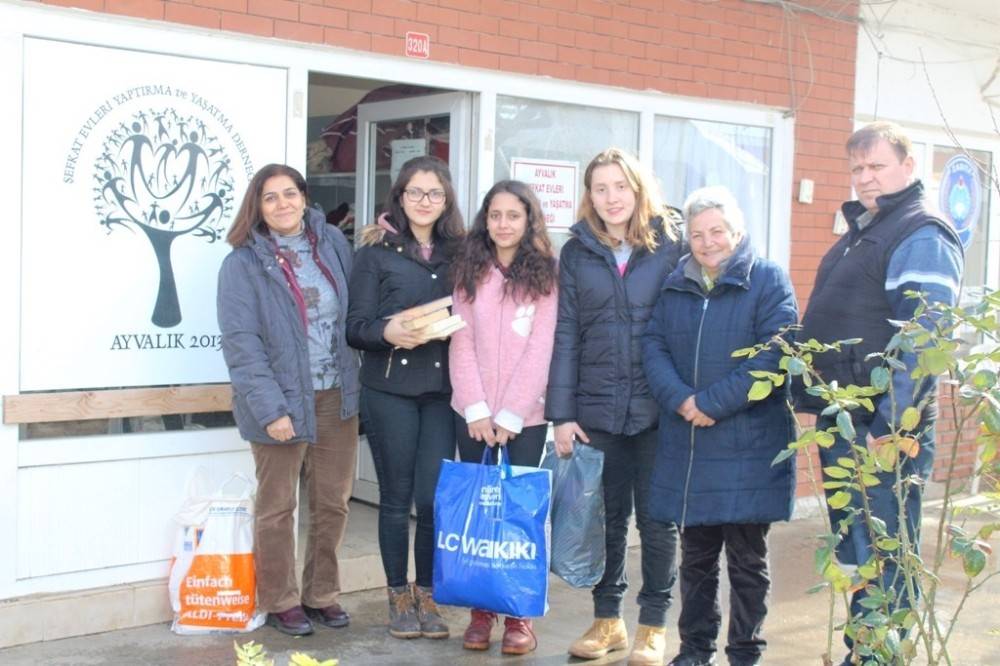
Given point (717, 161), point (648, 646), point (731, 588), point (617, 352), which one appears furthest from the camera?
point (717, 161)

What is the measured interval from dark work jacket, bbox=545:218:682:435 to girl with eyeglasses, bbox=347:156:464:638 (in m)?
0.50

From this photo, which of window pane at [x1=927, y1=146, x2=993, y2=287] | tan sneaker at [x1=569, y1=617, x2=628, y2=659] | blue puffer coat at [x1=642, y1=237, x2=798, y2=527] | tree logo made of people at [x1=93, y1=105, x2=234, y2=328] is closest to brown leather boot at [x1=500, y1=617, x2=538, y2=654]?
tan sneaker at [x1=569, y1=617, x2=628, y2=659]

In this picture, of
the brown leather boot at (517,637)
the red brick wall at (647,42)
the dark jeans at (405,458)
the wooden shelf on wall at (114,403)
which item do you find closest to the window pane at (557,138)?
the red brick wall at (647,42)

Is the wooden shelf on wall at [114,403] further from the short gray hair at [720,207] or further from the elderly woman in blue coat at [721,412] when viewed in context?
the short gray hair at [720,207]

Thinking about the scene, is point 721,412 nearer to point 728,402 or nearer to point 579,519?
point 728,402

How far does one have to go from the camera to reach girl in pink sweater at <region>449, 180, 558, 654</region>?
4664 millimetres

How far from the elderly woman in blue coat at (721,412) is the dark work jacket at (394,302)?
2.88 feet

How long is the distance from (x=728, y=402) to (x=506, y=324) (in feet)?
3.20

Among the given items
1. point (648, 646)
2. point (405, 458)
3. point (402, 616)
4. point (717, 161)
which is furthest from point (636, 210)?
point (717, 161)

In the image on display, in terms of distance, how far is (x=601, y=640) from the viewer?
15.7 ft

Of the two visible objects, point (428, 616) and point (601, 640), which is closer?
point (601, 640)

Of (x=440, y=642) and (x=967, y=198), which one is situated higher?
(x=967, y=198)

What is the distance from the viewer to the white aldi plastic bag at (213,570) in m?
4.90

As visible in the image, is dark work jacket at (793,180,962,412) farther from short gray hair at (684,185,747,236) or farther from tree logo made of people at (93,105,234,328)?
tree logo made of people at (93,105,234,328)
